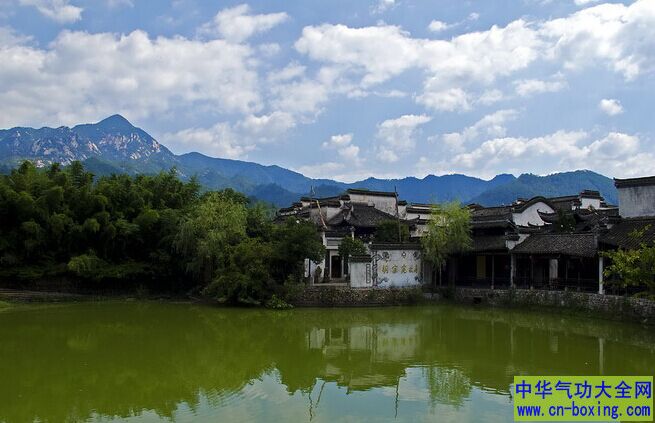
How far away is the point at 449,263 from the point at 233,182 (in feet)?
453

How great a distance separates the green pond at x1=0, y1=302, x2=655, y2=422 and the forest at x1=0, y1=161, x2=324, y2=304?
2341 millimetres

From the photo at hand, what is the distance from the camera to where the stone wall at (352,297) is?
21.0 metres

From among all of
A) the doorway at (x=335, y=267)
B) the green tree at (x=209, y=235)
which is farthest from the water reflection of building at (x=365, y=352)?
the doorway at (x=335, y=267)

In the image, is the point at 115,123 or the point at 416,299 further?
the point at 115,123

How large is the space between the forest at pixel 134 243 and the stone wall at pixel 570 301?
647 cm

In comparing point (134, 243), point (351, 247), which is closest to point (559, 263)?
point (351, 247)

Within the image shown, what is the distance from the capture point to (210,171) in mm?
166500

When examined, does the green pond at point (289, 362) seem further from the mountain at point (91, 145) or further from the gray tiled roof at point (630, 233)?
the mountain at point (91, 145)

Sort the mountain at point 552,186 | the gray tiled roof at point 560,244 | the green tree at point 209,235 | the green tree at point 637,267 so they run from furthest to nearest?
the mountain at point 552,186, the green tree at point 209,235, the gray tiled roof at point 560,244, the green tree at point 637,267

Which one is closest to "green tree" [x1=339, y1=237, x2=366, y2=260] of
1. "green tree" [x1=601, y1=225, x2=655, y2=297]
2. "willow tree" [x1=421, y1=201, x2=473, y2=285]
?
"willow tree" [x1=421, y1=201, x2=473, y2=285]

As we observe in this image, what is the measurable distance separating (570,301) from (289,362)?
1105 centimetres

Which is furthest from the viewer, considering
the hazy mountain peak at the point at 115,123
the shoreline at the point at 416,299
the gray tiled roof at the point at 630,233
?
the hazy mountain peak at the point at 115,123

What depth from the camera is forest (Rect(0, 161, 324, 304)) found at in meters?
21.0

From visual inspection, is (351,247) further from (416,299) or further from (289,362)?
(289,362)
